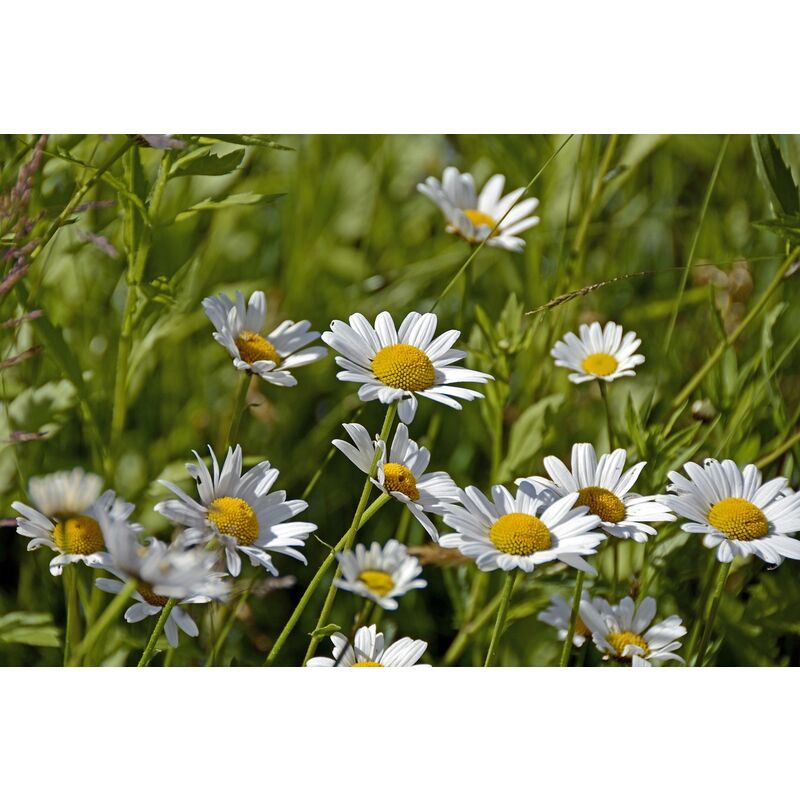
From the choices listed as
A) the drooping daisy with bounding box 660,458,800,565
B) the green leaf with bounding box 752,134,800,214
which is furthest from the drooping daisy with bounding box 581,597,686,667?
the green leaf with bounding box 752,134,800,214

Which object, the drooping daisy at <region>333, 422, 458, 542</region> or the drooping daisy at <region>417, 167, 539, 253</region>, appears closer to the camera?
the drooping daisy at <region>333, 422, 458, 542</region>

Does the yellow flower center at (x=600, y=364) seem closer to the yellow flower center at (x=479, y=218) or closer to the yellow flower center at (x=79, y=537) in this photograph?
the yellow flower center at (x=479, y=218)

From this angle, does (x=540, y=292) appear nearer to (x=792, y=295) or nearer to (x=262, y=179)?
(x=792, y=295)

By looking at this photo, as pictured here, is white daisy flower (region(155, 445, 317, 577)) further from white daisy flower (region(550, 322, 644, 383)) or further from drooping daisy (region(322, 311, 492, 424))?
white daisy flower (region(550, 322, 644, 383))

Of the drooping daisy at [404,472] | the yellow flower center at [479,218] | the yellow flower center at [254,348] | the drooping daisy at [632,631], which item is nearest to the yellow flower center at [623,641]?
the drooping daisy at [632,631]

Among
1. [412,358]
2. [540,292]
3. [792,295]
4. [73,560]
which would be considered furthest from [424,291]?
[73,560]

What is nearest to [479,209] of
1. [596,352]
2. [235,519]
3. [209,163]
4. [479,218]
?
[479,218]

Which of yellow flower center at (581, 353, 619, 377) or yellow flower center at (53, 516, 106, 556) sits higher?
yellow flower center at (581, 353, 619, 377)

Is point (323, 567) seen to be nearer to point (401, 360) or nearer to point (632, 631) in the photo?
point (401, 360)
